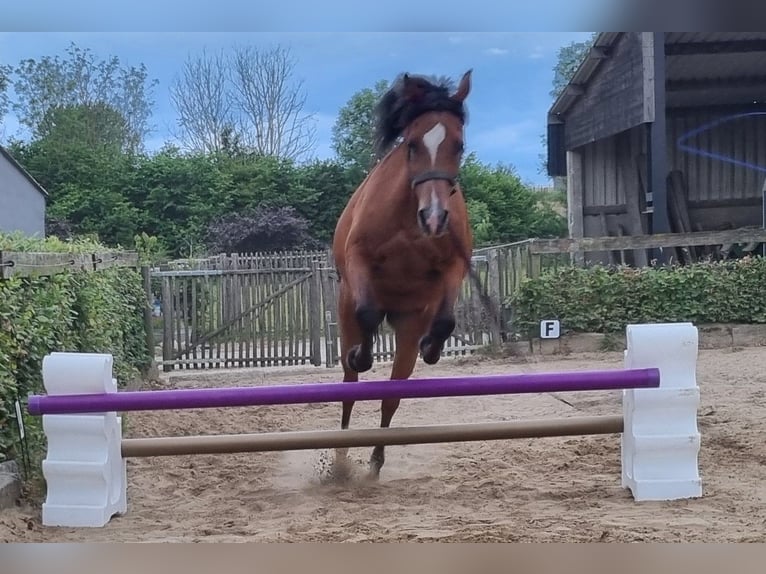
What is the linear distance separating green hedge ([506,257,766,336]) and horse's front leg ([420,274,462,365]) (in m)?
0.38

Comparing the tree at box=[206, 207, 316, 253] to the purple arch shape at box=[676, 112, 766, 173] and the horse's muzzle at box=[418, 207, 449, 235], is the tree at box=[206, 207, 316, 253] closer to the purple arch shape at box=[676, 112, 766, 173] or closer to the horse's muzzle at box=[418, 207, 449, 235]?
the horse's muzzle at box=[418, 207, 449, 235]

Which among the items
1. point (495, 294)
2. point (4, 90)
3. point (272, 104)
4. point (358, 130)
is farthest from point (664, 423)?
point (4, 90)

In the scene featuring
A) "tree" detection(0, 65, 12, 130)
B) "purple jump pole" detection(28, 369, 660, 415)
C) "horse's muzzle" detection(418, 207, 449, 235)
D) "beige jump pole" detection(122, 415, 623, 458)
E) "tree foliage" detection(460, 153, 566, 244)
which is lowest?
"beige jump pole" detection(122, 415, 623, 458)

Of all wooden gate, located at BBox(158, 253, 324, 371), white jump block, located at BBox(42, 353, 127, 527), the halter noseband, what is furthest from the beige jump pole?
the halter noseband

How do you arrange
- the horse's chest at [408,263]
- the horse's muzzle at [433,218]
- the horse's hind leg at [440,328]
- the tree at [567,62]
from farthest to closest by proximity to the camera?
the tree at [567,62] → the horse's chest at [408,263] → the horse's hind leg at [440,328] → the horse's muzzle at [433,218]

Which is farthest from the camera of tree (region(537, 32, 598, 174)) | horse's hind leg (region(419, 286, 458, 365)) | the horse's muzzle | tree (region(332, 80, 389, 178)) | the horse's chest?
tree (region(537, 32, 598, 174))

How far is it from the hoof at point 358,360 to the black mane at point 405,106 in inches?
25.5

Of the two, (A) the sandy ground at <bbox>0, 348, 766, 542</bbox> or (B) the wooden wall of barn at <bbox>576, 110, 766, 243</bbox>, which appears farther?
(B) the wooden wall of barn at <bbox>576, 110, 766, 243</bbox>

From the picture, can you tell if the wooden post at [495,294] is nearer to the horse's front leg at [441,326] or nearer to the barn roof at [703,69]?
the horse's front leg at [441,326]

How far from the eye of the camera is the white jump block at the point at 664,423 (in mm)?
2262

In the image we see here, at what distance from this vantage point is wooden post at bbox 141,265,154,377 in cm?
254

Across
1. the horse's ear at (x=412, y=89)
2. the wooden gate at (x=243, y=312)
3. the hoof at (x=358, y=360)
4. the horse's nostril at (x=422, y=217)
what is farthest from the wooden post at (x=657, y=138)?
the wooden gate at (x=243, y=312)

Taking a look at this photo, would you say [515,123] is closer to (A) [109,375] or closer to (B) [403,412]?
(B) [403,412]

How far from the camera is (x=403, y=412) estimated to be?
2691 millimetres
